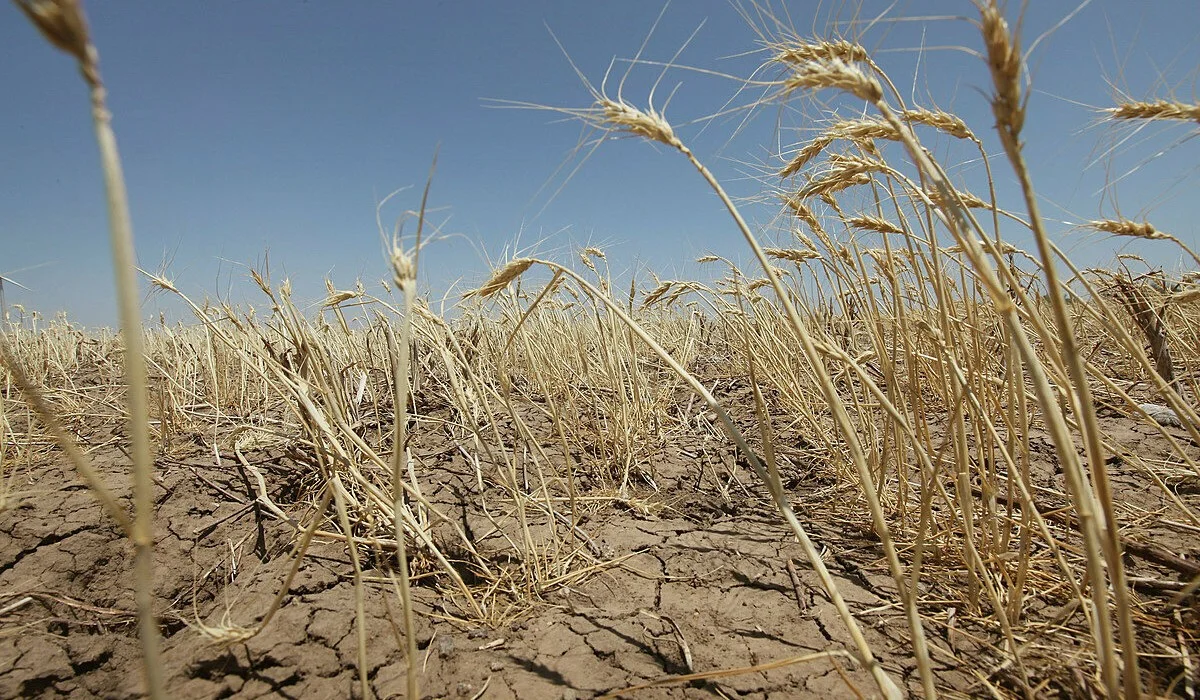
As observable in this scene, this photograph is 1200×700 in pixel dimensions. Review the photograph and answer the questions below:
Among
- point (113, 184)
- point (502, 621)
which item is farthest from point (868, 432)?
point (113, 184)

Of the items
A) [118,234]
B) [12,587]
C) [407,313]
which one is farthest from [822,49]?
[12,587]

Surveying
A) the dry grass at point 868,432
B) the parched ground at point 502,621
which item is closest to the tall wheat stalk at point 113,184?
the dry grass at point 868,432

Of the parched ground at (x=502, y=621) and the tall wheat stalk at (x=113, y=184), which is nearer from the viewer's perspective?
the tall wheat stalk at (x=113, y=184)

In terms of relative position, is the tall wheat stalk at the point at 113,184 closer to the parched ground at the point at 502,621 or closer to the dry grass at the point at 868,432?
the dry grass at the point at 868,432

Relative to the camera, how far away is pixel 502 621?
127 centimetres

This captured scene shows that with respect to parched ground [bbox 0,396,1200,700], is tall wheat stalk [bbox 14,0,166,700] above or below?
above

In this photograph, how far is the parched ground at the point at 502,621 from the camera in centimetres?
108

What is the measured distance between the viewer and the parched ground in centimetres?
108

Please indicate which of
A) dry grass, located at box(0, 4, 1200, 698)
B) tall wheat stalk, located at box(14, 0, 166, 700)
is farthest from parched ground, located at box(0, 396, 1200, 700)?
tall wheat stalk, located at box(14, 0, 166, 700)

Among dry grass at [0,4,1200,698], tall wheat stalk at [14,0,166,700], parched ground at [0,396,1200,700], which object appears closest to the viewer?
tall wheat stalk at [14,0,166,700]

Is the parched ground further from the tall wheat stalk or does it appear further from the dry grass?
the tall wheat stalk

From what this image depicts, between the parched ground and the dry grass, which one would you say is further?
the parched ground

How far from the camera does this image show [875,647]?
3.67ft

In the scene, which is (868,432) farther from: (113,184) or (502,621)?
(113,184)
